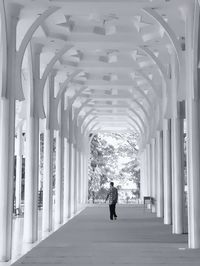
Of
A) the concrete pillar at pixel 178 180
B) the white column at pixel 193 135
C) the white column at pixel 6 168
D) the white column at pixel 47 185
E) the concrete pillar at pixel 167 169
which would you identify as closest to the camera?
the white column at pixel 6 168

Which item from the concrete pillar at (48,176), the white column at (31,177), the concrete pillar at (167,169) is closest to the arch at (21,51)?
the white column at (31,177)

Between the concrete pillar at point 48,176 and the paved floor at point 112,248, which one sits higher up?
the concrete pillar at point 48,176

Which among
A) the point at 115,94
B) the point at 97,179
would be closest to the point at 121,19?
the point at 115,94

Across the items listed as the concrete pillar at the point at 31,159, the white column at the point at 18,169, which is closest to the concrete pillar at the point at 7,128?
the concrete pillar at the point at 31,159

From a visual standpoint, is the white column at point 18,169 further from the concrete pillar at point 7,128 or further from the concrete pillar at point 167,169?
the concrete pillar at point 7,128

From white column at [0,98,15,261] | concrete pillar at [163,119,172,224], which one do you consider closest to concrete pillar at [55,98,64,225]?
concrete pillar at [163,119,172,224]

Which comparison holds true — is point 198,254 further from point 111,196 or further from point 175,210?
point 111,196

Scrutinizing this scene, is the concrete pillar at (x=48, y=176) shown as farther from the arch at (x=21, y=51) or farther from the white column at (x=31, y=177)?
the arch at (x=21, y=51)

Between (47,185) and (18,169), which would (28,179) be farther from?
(18,169)

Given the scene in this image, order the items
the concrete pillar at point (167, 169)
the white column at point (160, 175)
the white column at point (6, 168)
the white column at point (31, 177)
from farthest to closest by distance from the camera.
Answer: the white column at point (160, 175) → the concrete pillar at point (167, 169) → the white column at point (31, 177) → the white column at point (6, 168)

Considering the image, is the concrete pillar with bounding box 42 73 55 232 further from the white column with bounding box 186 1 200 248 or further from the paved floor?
the white column with bounding box 186 1 200 248

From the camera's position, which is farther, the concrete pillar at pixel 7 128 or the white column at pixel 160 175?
the white column at pixel 160 175

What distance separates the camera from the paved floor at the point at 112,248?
11727 mm

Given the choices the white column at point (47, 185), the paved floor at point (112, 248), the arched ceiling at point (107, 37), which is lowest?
the paved floor at point (112, 248)
